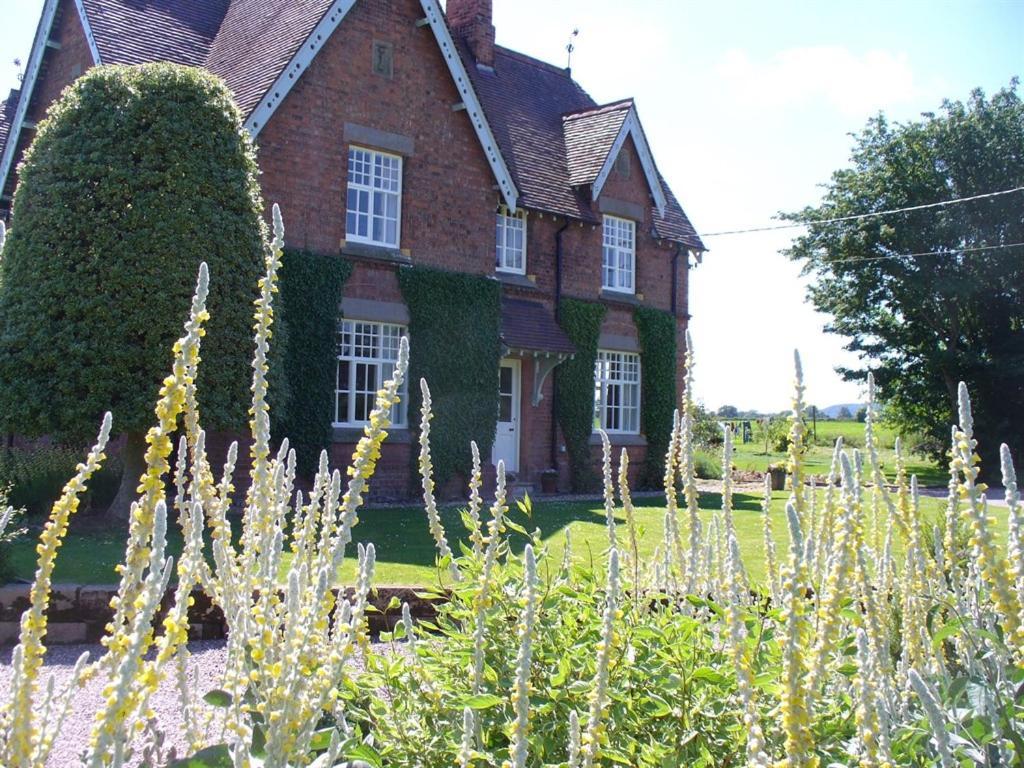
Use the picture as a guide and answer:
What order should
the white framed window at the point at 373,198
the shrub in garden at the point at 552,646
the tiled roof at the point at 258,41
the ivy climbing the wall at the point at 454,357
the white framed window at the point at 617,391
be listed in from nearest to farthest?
the shrub in garden at the point at 552,646 → the tiled roof at the point at 258,41 → the white framed window at the point at 373,198 → the ivy climbing the wall at the point at 454,357 → the white framed window at the point at 617,391

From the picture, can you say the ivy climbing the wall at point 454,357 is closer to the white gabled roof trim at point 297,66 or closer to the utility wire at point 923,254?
the white gabled roof trim at point 297,66

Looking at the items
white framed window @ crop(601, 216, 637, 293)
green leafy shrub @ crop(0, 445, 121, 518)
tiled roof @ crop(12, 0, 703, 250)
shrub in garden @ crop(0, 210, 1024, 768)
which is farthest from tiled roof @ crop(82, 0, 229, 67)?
shrub in garden @ crop(0, 210, 1024, 768)

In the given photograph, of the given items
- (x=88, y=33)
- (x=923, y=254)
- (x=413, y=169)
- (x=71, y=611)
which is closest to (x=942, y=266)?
(x=923, y=254)

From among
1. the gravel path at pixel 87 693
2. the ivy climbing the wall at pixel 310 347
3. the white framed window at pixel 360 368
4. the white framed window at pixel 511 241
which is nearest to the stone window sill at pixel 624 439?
the white framed window at pixel 511 241

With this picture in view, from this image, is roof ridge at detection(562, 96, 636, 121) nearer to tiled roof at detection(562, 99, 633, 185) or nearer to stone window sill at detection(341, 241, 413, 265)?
tiled roof at detection(562, 99, 633, 185)

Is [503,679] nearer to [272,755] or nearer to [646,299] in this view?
[272,755]

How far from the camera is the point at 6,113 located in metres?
20.5

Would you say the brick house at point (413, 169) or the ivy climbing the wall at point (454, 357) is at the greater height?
the brick house at point (413, 169)

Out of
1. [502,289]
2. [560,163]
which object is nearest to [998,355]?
[560,163]

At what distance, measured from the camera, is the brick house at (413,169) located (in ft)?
52.2

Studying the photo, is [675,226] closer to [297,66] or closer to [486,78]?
[486,78]

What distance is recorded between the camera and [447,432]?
17453mm

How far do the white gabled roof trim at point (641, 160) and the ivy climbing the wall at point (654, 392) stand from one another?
2.72 meters

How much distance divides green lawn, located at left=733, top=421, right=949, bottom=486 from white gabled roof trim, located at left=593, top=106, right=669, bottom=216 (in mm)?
7106
